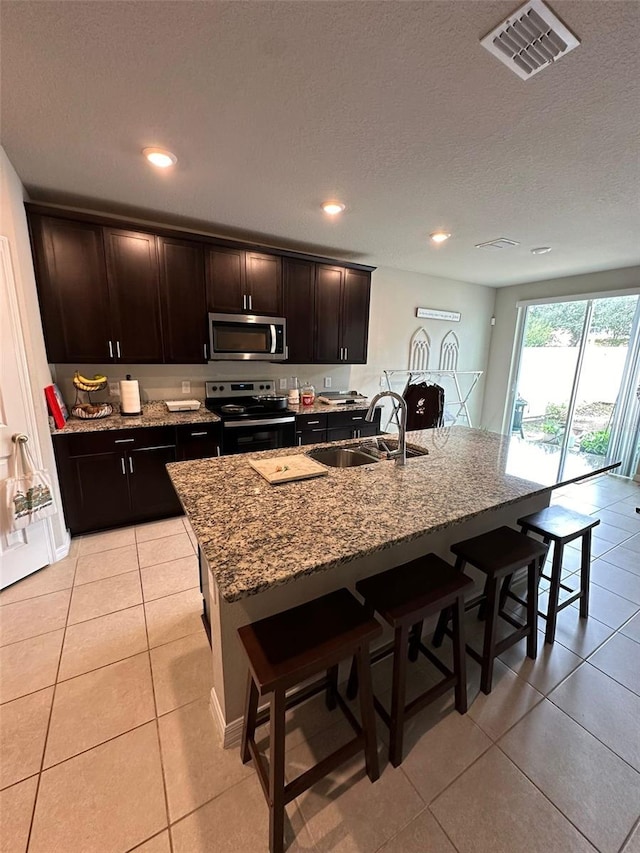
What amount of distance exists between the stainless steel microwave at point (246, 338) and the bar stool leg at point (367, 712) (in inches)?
107

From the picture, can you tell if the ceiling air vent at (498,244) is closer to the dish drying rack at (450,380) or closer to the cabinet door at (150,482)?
the dish drying rack at (450,380)

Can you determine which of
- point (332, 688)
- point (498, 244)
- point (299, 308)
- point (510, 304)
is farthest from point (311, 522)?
point (510, 304)

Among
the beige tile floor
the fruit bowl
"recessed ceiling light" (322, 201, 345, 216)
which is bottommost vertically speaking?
the beige tile floor

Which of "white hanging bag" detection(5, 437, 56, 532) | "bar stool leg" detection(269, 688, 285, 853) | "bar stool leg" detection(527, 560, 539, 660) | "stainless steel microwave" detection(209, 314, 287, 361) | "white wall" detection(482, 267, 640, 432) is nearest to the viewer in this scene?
"bar stool leg" detection(269, 688, 285, 853)

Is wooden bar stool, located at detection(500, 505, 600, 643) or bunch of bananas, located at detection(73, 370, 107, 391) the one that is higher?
bunch of bananas, located at detection(73, 370, 107, 391)

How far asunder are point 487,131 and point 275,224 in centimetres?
183

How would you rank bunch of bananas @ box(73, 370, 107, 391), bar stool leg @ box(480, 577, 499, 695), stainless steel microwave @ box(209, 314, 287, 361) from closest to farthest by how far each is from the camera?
bar stool leg @ box(480, 577, 499, 695)
bunch of bananas @ box(73, 370, 107, 391)
stainless steel microwave @ box(209, 314, 287, 361)

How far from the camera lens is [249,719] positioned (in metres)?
1.25

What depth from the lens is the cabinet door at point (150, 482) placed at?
2.84 meters

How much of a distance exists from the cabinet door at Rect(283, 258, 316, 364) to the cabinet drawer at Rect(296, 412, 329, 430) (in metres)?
0.62

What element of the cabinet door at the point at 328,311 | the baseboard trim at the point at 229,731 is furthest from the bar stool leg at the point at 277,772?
the cabinet door at the point at 328,311

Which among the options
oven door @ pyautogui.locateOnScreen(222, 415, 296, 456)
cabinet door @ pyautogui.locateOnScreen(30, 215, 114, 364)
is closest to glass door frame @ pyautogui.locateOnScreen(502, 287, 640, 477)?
oven door @ pyautogui.locateOnScreen(222, 415, 296, 456)

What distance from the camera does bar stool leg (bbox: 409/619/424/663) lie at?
1.63 meters

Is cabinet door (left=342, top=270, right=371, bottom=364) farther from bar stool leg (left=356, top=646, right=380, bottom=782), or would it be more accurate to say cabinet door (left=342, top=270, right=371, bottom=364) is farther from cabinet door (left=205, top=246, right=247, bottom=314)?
bar stool leg (left=356, top=646, right=380, bottom=782)
